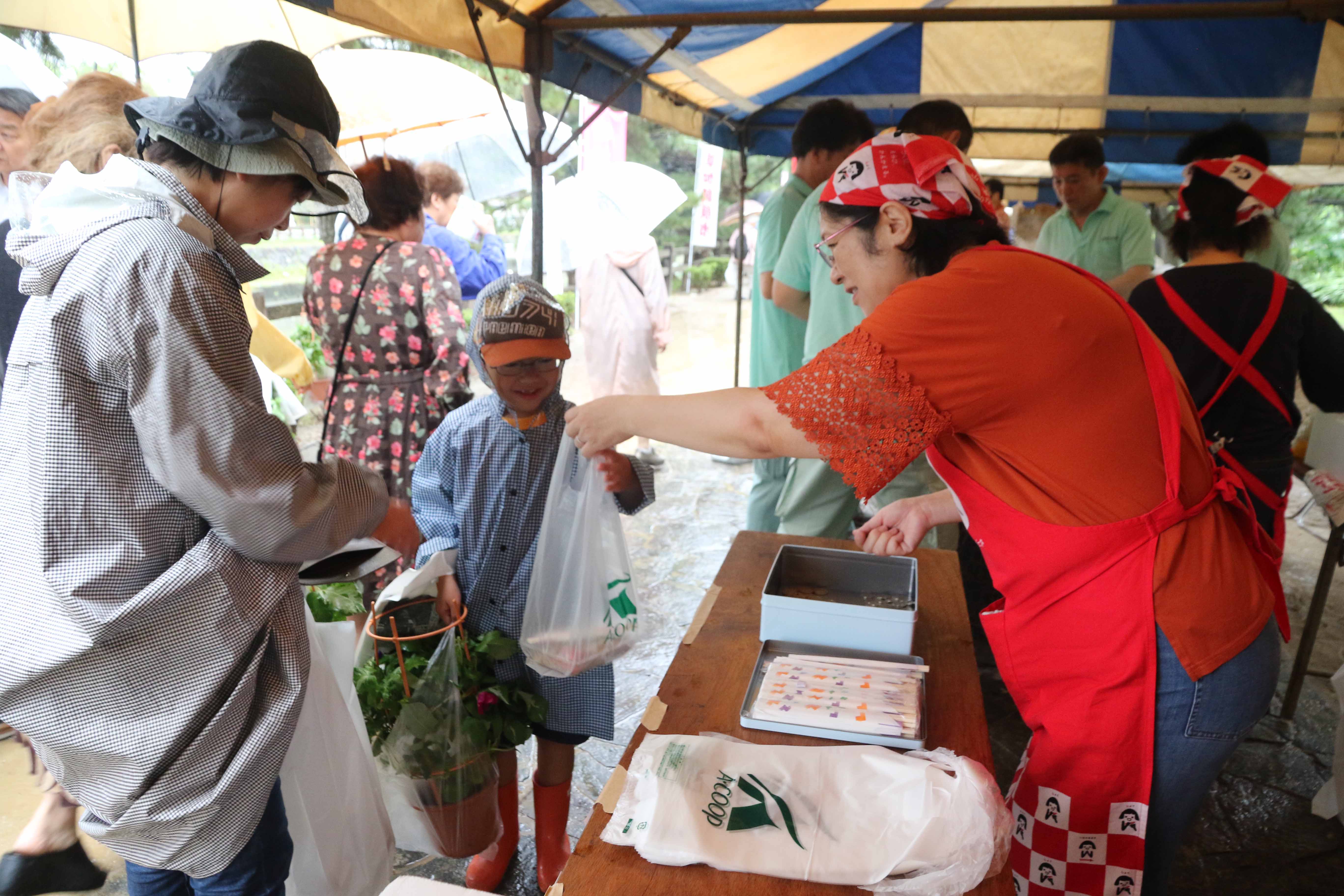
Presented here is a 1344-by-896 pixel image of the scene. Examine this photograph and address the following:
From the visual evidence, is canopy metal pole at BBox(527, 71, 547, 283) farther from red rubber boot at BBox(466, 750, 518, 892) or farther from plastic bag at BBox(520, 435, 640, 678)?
red rubber boot at BBox(466, 750, 518, 892)

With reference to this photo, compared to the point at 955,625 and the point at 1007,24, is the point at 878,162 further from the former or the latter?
the point at 1007,24

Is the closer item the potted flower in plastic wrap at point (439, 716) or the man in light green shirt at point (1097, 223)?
the potted flower in plastic wrap at point (439, 716)

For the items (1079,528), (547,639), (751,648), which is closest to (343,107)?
(547,639)

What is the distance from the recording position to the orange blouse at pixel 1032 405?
1135 mm

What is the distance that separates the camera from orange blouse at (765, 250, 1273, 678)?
44.7 inches

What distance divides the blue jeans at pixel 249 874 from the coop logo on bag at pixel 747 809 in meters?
0.74

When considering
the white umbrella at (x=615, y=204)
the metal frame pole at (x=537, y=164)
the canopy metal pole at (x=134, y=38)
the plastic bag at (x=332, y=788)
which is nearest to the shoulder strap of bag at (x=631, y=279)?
the white umbrella at (x=615, y=204)

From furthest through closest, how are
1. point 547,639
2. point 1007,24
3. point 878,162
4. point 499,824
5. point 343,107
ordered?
point 1007,24 → point 343,107 → point 499,824 → point 547,639 → point 878,162

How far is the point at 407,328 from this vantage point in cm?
282

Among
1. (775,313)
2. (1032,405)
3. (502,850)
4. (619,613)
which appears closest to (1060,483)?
(1032,405)

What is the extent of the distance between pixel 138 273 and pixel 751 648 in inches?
45.3

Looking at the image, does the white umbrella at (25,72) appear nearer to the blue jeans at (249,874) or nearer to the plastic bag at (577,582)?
the plastic bag at (577,582)

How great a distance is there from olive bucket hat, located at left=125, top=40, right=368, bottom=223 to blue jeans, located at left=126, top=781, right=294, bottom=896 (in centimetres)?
98

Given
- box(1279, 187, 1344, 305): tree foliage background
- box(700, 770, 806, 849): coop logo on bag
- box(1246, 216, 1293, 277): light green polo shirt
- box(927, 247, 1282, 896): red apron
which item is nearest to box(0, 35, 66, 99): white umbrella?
box(700, 770, 806, 849): coop logo on bag
